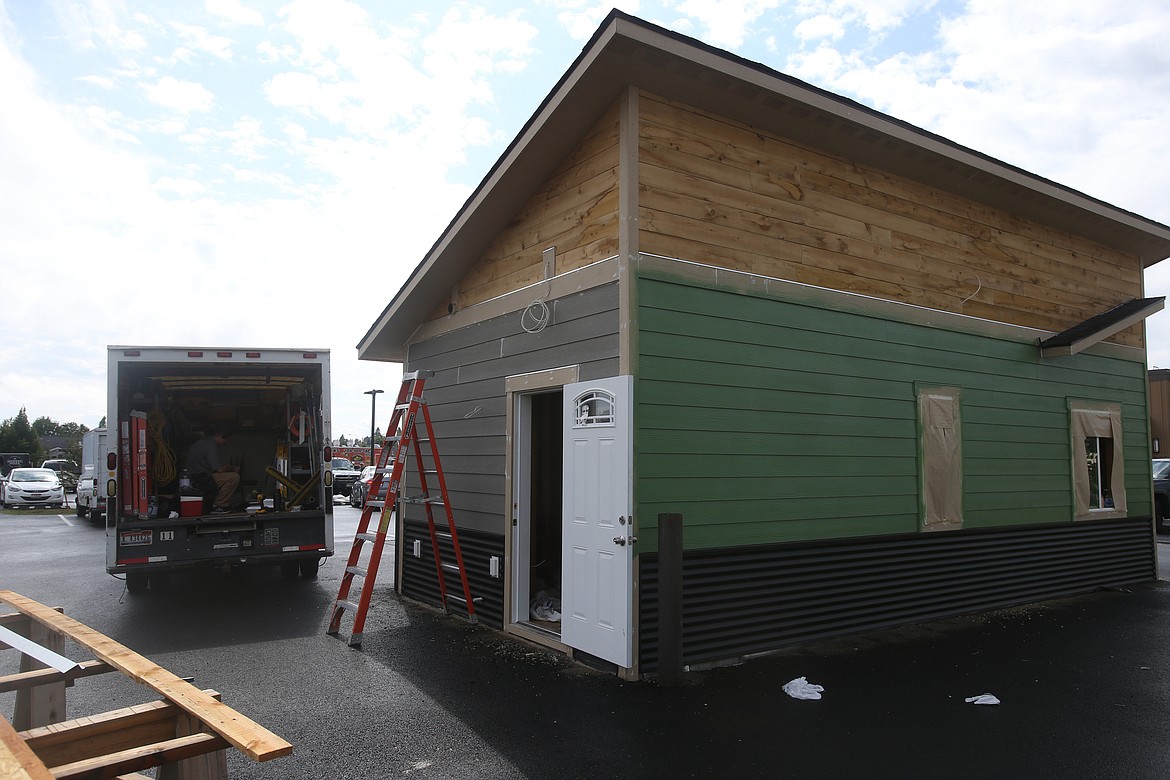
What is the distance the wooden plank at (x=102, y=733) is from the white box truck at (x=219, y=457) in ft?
18.7

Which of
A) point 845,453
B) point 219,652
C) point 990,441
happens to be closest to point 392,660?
point 219,652

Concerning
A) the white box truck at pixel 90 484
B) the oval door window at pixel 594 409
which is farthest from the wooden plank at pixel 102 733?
the white box truck at pixel 90 484

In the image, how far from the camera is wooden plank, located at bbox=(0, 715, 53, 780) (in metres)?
2.00

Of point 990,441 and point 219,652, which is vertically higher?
point 990,441

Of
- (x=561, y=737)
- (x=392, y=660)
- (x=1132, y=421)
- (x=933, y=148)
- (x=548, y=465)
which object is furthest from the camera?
(x=1132, y=421)

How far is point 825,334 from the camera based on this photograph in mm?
6551

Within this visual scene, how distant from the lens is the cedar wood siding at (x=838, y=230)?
5734 millimetres

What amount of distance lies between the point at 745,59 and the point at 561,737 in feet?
15.6

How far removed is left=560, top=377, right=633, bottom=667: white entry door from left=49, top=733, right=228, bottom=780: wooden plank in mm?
3175

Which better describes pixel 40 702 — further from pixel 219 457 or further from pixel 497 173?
pixel 219 457

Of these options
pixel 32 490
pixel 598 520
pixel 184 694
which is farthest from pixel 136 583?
pixel 32 490

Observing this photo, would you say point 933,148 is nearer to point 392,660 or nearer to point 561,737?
point 561,737

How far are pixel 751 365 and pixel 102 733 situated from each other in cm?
475

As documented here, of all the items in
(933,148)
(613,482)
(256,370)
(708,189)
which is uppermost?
(933,148)
